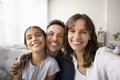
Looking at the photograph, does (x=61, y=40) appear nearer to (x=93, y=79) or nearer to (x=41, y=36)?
(x=41, y=36)

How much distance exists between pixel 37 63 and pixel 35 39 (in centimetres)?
20

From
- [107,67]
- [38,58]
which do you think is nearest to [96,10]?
[38,58]

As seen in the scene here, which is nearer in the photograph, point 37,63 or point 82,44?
point 82,44

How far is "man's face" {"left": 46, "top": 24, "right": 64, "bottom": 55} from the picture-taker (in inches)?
52.9

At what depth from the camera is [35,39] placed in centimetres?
135

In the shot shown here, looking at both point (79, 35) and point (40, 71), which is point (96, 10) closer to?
point (40, 71)

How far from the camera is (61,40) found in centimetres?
136

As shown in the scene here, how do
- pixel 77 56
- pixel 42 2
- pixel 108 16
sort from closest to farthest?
pixel 77 56
pixel 42 2
pixel 108 16

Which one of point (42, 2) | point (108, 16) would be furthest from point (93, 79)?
point (108, 16)

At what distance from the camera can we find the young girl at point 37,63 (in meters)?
1.35

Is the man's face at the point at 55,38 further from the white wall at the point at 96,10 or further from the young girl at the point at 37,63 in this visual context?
the white wall at the point at 96,10

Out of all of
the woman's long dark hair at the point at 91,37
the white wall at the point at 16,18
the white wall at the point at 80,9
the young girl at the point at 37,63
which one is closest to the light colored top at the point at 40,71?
the young girl at the point at 37,63

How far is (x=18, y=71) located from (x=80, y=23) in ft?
2.01

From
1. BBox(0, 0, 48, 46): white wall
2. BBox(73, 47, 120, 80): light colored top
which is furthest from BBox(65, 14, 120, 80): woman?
BBox(0, 0, 48, 46): white wall
